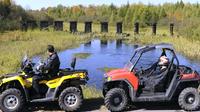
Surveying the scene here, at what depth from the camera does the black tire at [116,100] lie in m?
12.3

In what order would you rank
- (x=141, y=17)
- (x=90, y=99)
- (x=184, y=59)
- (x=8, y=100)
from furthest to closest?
1. (x=141, y=17)
2. (x=184, y=59)
3. (x=90, y=99)
4. (x=8, y=100)

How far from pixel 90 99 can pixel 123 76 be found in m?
1.90

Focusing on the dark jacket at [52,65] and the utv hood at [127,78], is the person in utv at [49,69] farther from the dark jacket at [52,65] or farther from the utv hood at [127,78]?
the utv hood at [127,78]

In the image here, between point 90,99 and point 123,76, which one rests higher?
point 123,76

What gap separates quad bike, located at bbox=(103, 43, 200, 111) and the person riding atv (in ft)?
2.70

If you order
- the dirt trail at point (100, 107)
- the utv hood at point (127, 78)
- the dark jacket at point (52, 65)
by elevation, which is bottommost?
the dirt trail at point (100, 107)

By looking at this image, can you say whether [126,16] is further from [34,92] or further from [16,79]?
[16,79]

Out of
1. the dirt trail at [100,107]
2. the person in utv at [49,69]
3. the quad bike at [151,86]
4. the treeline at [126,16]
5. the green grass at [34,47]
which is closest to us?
the person in utv at [49,69]

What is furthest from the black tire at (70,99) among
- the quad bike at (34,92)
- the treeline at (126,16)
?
the treeline at (126,16)

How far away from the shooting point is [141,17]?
7706 cm

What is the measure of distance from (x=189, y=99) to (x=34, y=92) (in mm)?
3994

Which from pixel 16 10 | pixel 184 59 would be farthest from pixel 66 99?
pixel 16 10

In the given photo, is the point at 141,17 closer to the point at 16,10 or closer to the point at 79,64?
the point at 16,10

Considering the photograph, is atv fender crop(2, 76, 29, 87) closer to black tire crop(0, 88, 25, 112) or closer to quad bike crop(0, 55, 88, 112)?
quad bike crop(0, 55, 88, 112)
